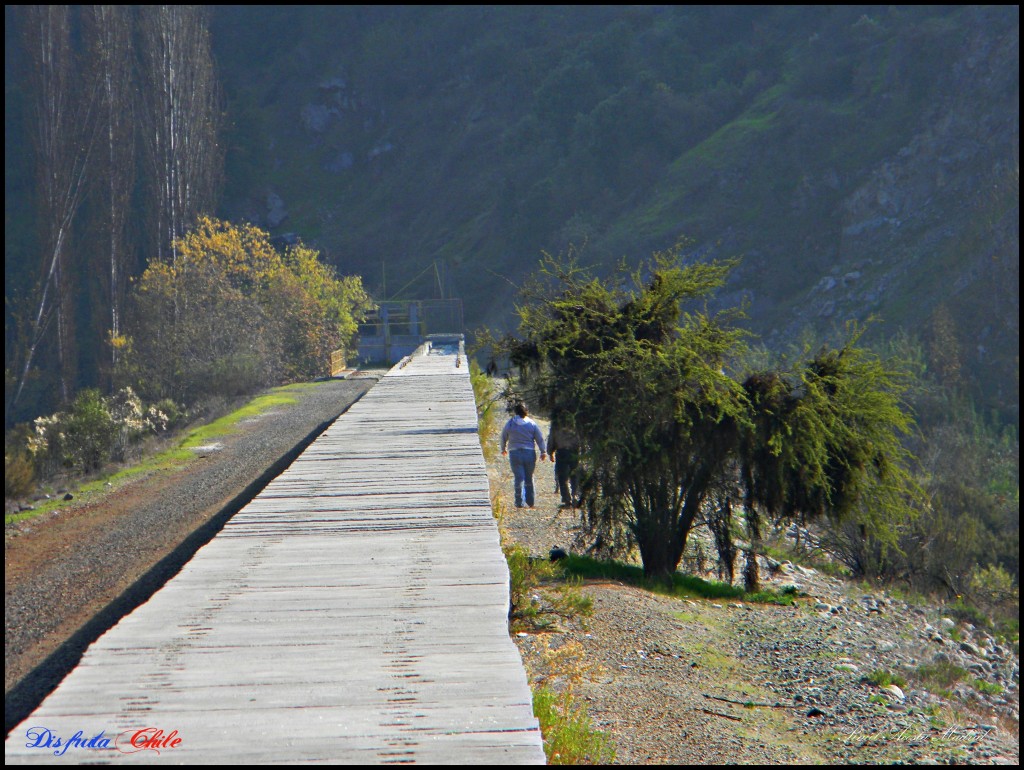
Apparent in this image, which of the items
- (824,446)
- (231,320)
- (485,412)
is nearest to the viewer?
(824,446)

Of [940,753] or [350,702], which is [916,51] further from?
[350,702]

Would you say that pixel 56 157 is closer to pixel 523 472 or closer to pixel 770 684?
pixel 523 472

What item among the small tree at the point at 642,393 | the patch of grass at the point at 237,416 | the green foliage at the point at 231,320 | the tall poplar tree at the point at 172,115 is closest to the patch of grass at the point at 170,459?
the patch of grass at the point at 237,416

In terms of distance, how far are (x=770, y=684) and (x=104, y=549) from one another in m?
9.10

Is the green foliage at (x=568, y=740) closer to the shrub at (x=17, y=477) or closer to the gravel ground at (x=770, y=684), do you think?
the gravel ground at (x=770, y=684)

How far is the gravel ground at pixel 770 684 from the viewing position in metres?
6.34

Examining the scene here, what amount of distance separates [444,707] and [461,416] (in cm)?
1025

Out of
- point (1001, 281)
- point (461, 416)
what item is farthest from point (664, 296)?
point (1001, 281)

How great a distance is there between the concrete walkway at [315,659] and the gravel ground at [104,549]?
2965mm

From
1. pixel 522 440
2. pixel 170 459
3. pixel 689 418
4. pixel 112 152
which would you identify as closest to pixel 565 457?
pixel 522 440

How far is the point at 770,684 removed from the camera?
26.0 feet

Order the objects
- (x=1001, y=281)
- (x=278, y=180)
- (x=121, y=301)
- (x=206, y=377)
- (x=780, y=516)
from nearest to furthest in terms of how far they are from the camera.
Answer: (x=780, y=516), (x=206, y=377), (x=1001, y=281), (x=121, y=301), (x=278, y=180)

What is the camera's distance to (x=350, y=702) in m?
3.84

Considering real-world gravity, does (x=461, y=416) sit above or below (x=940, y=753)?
above
